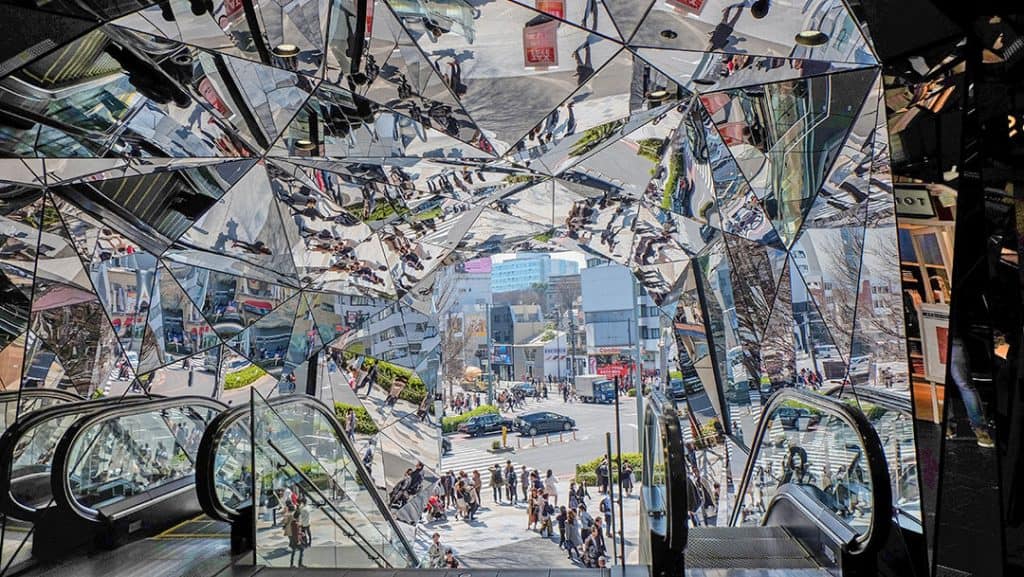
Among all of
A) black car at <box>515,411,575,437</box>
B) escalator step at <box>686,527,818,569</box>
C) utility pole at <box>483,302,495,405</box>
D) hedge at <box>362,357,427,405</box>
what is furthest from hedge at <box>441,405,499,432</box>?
escalator step at <box>686,527,818,569</box>

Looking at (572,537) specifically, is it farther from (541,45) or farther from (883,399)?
(541,45)

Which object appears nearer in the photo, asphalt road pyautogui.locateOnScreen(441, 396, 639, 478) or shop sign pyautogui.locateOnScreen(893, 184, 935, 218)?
shop sign pyautogui.locateOnScreen(893, 184, 935, 218)

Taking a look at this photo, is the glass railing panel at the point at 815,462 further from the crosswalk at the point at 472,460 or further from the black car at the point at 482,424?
the black car at the point at 482,424

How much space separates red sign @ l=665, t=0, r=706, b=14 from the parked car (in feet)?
9.92

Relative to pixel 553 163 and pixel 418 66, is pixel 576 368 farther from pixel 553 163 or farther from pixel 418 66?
pixel 418 66

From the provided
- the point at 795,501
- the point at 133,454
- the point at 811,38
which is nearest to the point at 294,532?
the point at 133,454

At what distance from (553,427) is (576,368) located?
176cm

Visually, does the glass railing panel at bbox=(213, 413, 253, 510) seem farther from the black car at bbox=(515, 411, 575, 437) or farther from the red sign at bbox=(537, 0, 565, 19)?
the black car at bbox=(515, 411, 575, 437)

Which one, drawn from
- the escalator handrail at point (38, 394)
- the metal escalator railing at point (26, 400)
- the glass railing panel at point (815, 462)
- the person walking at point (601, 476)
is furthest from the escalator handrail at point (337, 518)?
the person walking at point (601, 476)

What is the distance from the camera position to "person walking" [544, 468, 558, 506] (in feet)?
54.1

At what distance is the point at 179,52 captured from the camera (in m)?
4.89

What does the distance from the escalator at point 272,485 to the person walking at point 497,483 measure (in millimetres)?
9603

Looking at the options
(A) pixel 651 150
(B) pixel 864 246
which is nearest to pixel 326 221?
(A) pixel 651 150

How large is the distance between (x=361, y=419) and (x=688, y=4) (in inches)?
455
